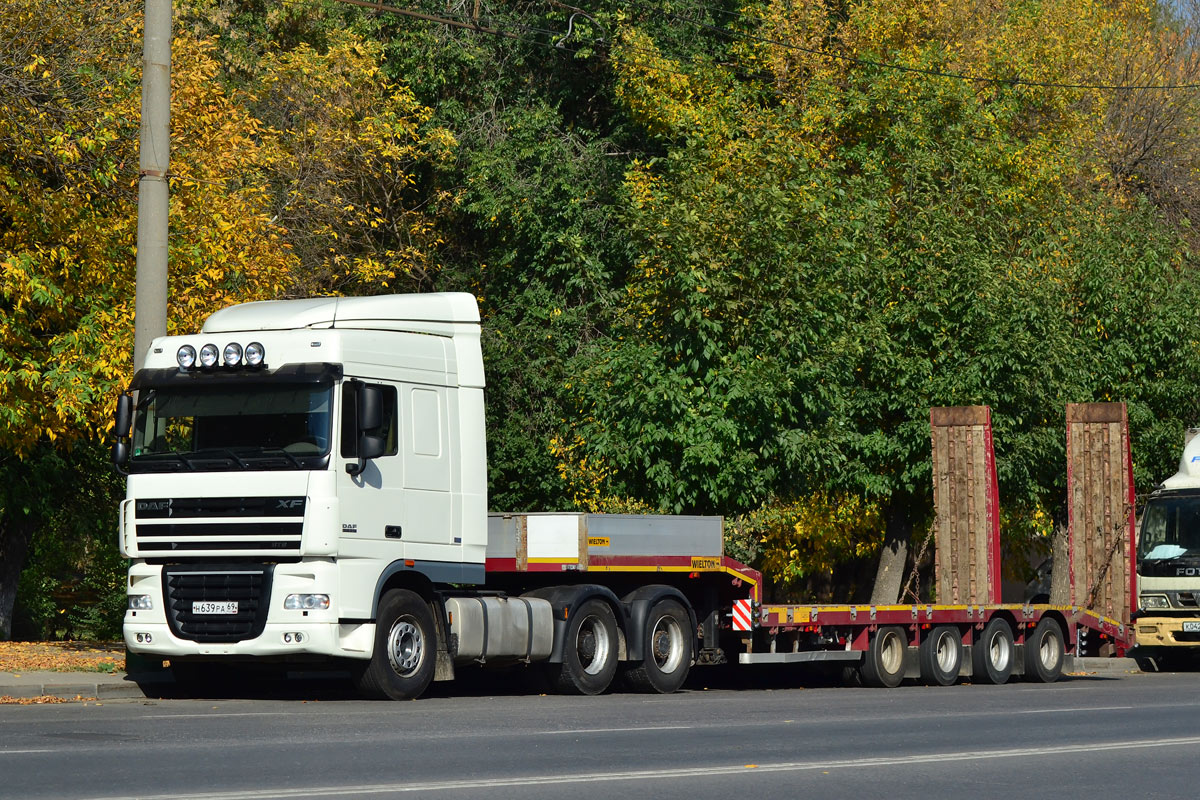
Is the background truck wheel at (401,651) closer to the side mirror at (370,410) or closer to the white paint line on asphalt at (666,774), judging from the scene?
the side mirror at (370,410)

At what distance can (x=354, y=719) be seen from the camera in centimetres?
1370

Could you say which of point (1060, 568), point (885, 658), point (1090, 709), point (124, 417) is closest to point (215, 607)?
point (124, 417)

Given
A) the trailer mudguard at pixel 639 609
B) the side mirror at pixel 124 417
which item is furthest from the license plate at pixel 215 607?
the trailer mudguard at pixel 639 609

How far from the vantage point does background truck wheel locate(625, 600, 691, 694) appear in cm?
1867

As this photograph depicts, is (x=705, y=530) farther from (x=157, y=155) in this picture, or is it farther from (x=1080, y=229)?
(x=1080, y=229)

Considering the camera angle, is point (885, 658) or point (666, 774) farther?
point (885, 658)

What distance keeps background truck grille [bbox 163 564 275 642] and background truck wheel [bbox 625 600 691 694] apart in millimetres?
4667

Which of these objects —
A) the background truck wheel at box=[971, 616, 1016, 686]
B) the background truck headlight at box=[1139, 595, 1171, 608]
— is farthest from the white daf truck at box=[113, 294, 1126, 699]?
the background truck headlight at box=[1139, 595, 1171, 608]

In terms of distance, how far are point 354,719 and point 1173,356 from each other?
70.0ft

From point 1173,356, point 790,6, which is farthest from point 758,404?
point 790,6

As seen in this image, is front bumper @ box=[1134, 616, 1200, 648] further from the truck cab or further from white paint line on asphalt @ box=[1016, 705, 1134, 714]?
the truck cab

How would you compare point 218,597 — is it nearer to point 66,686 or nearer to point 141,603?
point 141,603

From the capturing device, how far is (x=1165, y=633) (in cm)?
2588

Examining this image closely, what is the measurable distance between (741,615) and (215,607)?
21.4 feet
